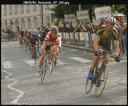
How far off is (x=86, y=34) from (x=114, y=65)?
40.9 ft

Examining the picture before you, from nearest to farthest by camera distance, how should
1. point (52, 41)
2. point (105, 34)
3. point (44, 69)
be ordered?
point (105, 34) < point (44, 69) < point (52, 41)

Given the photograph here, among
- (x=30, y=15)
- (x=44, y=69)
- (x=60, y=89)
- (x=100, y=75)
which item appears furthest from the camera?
(x=30, y=15)

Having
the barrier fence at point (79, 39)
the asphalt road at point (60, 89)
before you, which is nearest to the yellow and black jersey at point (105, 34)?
the asphalt road at point (60, 89)

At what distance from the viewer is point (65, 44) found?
4025 cm

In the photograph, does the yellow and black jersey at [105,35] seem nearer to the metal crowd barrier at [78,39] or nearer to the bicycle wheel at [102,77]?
the bicycle wheel at [102,77]

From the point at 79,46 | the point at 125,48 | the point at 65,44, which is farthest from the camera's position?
the point at 65,44

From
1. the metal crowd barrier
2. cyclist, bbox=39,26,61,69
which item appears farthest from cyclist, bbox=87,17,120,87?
the metal crowd barrier

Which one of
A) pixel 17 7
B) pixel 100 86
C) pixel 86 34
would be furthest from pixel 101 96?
pixel 17 7

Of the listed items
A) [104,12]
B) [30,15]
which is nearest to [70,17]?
[104,12]

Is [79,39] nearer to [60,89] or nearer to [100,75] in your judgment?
[60,89]

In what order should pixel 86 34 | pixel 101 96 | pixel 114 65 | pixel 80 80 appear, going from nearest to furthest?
pixel 101 96, pixel 80 80, pixel 114 65, pixel 86 34

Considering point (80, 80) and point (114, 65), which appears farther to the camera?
point (114, 65)

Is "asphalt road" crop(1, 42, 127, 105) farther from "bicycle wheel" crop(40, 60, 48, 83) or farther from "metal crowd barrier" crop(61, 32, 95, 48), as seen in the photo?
"metal crowd barrier" crop(61, 32, 95, 48)

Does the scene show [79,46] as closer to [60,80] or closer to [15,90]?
[60,80]
